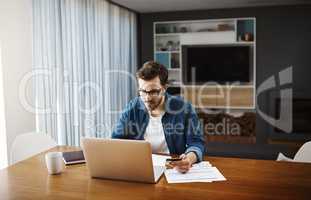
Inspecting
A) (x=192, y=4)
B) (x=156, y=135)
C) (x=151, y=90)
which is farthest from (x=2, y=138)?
(x=192, y=4)

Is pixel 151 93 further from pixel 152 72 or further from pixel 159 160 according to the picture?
pixel 159 160

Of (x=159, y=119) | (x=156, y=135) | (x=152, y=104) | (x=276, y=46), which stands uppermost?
(x=276, y=46)

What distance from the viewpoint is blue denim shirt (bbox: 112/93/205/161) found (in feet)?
6.97

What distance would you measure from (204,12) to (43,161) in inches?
157

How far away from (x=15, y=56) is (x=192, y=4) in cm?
279

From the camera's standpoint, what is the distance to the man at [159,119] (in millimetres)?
1996

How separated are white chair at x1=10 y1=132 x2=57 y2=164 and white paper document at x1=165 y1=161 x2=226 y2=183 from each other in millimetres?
1088

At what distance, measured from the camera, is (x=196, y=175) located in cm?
164

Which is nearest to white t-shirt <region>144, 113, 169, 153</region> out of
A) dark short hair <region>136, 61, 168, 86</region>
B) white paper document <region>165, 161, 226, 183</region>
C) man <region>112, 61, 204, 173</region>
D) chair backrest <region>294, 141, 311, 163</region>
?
man <region>112, 61, 204, 173</region>

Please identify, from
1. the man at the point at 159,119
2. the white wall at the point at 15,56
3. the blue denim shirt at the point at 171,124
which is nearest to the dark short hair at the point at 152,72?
the man at the point at 159,119

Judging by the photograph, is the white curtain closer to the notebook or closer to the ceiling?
the ceiling

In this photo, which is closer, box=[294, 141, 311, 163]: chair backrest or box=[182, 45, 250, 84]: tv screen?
box=[294, 141, 311, 163]: chair backrest

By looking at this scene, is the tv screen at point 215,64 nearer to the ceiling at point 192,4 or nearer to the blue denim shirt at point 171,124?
the ceiling at point 192,4

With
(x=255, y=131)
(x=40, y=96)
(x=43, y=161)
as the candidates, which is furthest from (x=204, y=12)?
(x=43, y=161)
